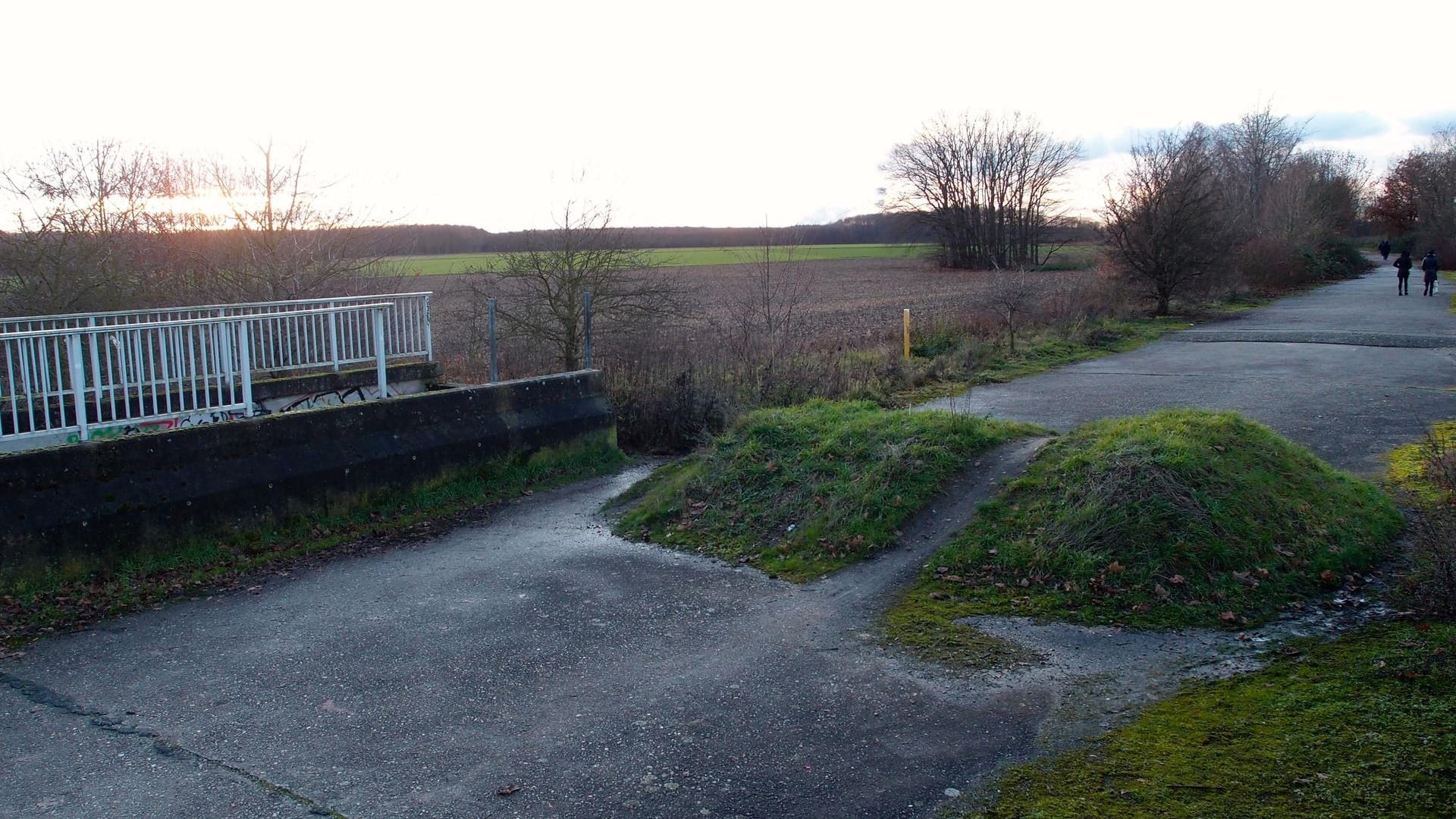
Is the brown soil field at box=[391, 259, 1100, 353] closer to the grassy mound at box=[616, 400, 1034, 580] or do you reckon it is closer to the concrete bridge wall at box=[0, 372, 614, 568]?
the concrete bridge wall at box=[0, 372, 614, 568]

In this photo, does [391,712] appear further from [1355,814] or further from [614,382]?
[614,382]

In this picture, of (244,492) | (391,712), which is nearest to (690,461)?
(244,492)

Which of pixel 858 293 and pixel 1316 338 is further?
pixel 858 293

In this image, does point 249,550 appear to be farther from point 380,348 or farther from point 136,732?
point 136,732

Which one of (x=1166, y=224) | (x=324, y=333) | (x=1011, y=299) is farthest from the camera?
(x=1166, y=224)

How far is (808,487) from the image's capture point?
8.67m

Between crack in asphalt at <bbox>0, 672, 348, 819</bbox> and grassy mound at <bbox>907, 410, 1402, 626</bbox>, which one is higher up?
grassy mound at <bbox>907, 410, 1402, 626</bbox>

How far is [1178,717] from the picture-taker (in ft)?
15.7

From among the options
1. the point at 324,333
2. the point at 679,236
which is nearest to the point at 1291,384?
the point at 324,333

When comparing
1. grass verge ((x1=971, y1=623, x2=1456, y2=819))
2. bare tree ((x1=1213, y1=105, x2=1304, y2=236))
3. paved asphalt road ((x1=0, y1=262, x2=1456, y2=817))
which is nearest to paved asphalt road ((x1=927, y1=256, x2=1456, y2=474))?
paved asphalt road ((x1=0, y1=262, x2=1456, y2=817))

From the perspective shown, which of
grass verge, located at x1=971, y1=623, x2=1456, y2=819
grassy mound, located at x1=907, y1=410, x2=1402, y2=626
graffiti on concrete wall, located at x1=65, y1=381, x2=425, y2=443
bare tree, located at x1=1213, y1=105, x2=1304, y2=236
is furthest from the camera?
bare tree, located at x1=1213, y1=105, x2=1304, y2=236

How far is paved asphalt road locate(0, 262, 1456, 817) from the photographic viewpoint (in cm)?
432

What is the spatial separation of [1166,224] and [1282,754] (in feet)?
95.8

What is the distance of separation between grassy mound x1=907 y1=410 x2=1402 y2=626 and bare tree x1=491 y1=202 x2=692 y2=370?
916 centimetres
